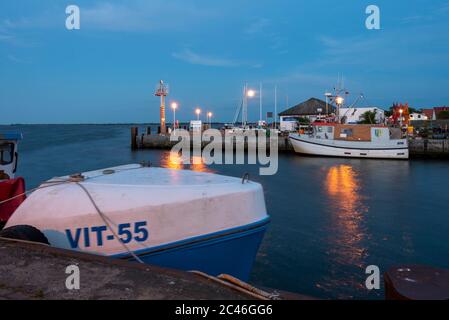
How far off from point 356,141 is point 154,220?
107 ft

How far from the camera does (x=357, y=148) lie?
113ft

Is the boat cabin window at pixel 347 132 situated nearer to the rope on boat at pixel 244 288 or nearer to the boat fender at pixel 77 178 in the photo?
the boat fender at pixel 77 178

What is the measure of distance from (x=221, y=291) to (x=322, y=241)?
8388 mm

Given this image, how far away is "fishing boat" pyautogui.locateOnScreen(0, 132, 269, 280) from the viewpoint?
15.6 ft

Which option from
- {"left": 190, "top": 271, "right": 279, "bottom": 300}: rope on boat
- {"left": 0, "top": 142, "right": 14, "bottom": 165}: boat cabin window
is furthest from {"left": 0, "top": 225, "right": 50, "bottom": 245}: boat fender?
{"left": 0, "top": 142, "right": 14, "bottom": 165}: boat cabin window

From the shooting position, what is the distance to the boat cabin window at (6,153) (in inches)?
317

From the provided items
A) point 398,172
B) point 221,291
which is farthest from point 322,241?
point 398,172

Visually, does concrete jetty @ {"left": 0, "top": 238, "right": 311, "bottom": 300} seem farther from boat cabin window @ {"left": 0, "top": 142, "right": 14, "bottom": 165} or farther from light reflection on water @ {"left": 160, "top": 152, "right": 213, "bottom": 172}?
light reflection on water @ {"left": 160, "top": 152, "right": 213, "bottom": 172}

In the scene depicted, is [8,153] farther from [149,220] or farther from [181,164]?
[181,164]

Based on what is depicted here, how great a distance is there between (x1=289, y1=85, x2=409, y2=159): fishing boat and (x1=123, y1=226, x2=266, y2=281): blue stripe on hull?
103ft

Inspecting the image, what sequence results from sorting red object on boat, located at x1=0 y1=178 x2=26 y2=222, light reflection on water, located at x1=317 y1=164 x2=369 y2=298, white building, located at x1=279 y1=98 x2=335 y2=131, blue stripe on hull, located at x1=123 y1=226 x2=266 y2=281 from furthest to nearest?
white building, located at x1=279 y1=98 x2=335 y2=131 < light reflection on water, located at x1=317 y1=164 x2=369 y2=298 < red object on boat, located at x1=0 y1=178 x2=26 y2=222 < blue stripe on hull, located at x1=123 y1=226 x2=266 y2=281

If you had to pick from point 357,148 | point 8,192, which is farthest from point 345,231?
point 357,148

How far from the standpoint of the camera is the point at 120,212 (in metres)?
4.74
